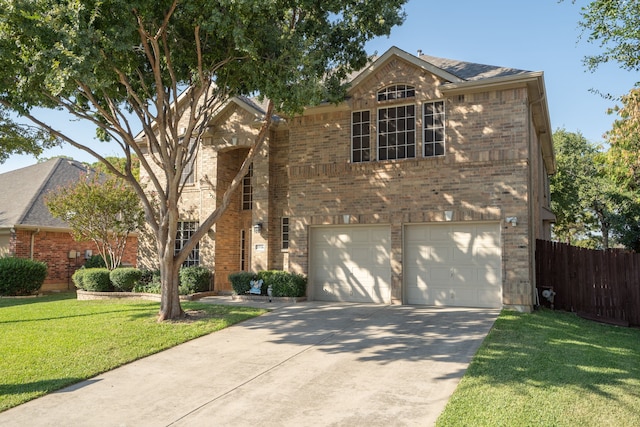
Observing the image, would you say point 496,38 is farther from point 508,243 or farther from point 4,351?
point 4,351

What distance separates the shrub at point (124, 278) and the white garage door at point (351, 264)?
659 cm

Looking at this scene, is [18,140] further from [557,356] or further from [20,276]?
[557,356]

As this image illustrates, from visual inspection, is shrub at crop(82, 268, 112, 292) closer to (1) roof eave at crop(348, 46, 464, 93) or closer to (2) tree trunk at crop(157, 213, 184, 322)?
(2) tree trunk at crop(157, 213, 184, 322)

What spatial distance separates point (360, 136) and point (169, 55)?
20.1 feet

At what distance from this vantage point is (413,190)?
45.7ft

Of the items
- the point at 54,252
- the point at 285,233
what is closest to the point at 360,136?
the point at 285,233

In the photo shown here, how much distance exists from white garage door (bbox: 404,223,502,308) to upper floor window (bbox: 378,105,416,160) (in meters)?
2.22

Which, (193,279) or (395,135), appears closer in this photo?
(395,135)

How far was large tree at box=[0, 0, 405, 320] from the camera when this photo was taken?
9.02 meters

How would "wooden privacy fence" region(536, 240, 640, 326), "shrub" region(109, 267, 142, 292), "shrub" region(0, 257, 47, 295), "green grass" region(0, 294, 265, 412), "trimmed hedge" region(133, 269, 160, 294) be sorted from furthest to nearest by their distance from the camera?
1. "shrub" region(0, 257, 47, 295)
2. "shrub" region(109, 267, 142, 292)
3. "trimmed hedge" region(133, 269, 160, 294)
4. "wooden privacy fence" region(536, 240, 640, 326)
5. "green grass" region(0, 294, 265, 412)

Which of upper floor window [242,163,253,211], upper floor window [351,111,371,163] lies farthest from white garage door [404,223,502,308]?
upper floor window [242,163,253,211]

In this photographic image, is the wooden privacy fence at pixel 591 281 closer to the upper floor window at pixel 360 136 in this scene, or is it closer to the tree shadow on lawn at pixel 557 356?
the tree shadow on lawn at pixel 557 356

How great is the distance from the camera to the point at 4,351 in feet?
29.3

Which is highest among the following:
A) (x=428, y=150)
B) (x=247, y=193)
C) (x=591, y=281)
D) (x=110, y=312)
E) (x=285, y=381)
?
(x=428, y=150)
